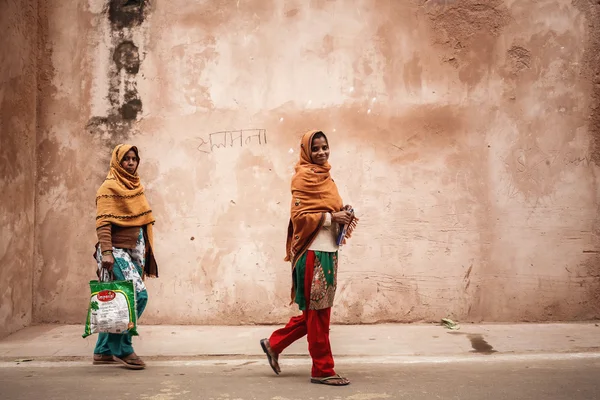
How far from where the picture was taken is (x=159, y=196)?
6.75 meters

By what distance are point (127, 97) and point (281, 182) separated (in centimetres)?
183

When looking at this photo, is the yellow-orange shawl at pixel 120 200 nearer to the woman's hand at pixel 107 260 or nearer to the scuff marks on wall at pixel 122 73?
the woman's hand at pixel 107 260

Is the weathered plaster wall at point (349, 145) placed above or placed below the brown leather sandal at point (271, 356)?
above

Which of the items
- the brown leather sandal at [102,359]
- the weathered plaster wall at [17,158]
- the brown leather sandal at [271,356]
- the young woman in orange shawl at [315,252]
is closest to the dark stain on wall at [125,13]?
the weathered plaster wall at [17,158]

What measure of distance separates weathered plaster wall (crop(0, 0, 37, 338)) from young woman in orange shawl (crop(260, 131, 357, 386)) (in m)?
2.97

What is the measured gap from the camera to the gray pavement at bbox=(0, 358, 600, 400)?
4250 mm

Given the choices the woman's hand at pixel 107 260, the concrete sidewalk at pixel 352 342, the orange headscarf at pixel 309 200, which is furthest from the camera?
the concrete sidewalk at pixel 352 342

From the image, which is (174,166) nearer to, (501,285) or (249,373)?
(249,373)

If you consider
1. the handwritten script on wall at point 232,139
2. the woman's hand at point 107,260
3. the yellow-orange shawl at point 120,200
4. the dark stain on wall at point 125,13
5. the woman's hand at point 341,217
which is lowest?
the woman's hand at point 107,260

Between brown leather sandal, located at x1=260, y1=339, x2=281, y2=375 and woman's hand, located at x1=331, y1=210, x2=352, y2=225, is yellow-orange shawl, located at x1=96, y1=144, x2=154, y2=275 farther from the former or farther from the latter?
woman's hand, located at x1=331, y1=210, x2=352, y2=225

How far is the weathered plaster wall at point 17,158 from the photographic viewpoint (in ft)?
20.2

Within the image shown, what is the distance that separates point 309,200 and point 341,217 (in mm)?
258

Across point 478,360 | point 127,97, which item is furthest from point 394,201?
point 127,97

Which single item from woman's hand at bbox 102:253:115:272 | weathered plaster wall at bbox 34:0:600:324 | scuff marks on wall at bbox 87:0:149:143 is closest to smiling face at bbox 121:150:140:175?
woman's hand at bbox 102:253:115:272
